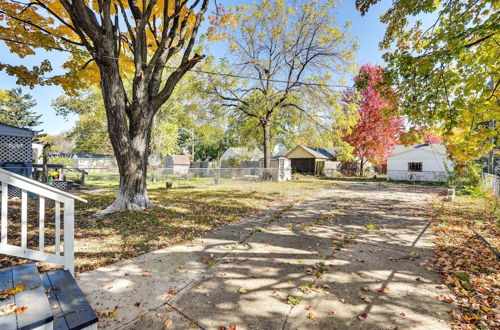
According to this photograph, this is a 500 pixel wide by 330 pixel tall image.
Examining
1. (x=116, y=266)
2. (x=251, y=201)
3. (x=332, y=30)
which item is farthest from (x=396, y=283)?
(x=332, y=30)

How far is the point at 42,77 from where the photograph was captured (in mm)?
8820

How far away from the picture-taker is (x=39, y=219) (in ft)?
9.21

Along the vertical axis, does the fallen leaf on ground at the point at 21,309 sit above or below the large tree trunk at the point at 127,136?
below

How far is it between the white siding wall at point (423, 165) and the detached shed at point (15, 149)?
28417mm

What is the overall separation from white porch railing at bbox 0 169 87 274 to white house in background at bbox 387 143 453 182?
27.1 metres

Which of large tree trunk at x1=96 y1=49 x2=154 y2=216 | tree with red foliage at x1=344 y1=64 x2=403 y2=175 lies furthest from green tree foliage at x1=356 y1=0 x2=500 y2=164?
tree with red foliage at x1=344 y1=64 x2=403 y2=175

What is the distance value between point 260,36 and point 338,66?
19.8ft

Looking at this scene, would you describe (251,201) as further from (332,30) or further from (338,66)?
(332,30)

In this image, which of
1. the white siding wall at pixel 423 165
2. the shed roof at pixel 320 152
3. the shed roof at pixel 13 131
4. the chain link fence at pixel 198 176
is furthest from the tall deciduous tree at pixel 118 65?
the shed roof at pixel 320 152

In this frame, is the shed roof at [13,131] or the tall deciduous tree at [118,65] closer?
the tall deciduous tree at [118,65]

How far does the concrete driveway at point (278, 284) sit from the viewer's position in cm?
258

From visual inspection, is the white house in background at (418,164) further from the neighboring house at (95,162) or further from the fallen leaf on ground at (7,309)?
the neighboring house at (95,162)

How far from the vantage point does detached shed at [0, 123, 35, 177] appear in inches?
358

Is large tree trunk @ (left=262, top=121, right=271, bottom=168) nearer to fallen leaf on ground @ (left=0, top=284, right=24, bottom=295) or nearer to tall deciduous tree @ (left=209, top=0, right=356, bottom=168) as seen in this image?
tall deciduous tree @ (left=209, top=0, right=356, bottom=168)
